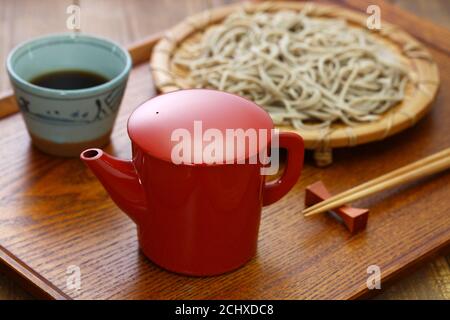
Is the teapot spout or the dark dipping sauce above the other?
the teapot spout

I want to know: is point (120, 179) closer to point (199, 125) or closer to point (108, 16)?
point (199, 125)

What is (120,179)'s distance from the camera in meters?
0.95

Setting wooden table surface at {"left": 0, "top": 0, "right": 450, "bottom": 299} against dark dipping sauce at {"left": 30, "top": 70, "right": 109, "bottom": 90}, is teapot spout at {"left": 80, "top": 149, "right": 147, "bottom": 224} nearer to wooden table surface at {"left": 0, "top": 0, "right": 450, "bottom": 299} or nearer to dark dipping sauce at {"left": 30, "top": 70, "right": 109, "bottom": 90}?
dark dipping sauce at {"left": 30, "top": 70, "right": 109, "bottom": 90}

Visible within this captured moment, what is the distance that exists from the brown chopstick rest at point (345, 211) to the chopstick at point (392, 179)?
0.01 metres

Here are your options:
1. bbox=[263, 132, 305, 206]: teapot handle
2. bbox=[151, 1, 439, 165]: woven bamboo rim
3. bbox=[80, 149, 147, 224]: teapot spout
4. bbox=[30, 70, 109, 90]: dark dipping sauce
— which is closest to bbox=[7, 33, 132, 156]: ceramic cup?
bbox=[30, 70, 109, 90]: dark dipping sauce

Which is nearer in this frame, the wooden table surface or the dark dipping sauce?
the dark dipping sauce

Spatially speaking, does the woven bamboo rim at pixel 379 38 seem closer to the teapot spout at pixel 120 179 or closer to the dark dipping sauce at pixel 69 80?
the dark dipping sauce at pixel 69 80

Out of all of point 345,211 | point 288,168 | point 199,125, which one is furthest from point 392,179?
point 199,125

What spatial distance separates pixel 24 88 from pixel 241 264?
0.44 m

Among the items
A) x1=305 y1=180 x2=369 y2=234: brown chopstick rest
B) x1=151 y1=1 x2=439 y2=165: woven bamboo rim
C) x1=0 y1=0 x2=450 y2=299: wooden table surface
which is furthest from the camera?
x1=0 y1=0 x2=450 y2=299: wooden table surface

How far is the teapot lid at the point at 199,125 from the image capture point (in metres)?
0.88

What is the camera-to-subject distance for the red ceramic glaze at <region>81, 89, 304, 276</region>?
0.89 meters

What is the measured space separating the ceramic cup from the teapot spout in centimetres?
22

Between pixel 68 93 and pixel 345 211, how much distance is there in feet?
1.52
